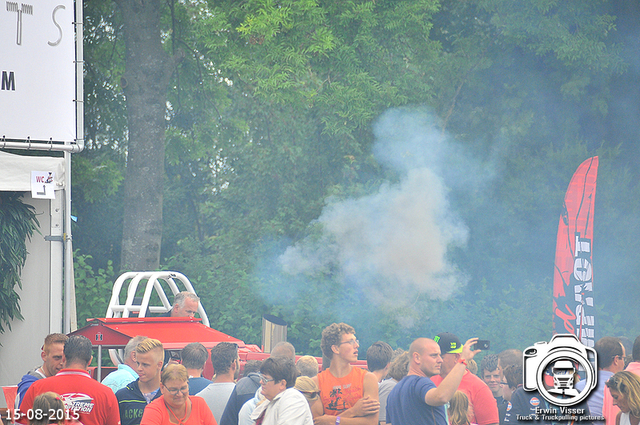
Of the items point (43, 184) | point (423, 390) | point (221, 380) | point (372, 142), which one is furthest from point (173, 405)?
point (372, 142)

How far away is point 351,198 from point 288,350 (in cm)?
765

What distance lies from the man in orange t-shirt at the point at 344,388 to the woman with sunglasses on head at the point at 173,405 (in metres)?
0.83

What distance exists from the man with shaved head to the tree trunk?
8992mm

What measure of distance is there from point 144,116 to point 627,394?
1034 cm

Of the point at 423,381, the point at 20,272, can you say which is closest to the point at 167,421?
the point at 423,381

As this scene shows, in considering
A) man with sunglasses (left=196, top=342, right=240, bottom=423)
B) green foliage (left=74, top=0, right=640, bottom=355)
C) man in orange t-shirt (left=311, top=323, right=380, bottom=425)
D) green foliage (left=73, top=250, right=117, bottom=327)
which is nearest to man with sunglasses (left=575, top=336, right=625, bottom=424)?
man in orange t-shirt (left=311, top=323, right=380, bottom=425)

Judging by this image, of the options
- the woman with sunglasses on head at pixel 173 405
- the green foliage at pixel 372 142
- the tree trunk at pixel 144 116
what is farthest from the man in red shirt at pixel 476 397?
the tree trunk at pixel 144 116

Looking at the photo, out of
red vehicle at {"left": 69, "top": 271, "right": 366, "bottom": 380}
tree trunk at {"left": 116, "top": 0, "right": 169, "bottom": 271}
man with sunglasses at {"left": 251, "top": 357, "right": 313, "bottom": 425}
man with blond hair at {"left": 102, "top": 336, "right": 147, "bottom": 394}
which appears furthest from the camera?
tree trunk at {"left": 116, "top": 0, "right": 169, "bottom": 271}

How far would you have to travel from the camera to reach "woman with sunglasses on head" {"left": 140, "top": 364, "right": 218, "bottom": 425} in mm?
3773

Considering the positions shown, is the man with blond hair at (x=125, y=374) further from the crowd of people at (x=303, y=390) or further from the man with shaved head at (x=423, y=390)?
the man with shaved head at (x=423, y=390)

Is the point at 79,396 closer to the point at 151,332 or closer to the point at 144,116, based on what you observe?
the point at 151,332

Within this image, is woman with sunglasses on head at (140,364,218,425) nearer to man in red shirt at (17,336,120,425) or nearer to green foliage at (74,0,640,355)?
man in red shirt at (17,336,120,425)

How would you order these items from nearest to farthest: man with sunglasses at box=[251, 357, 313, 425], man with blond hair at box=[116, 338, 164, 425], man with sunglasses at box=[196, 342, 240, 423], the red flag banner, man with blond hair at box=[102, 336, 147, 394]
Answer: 1. man with sunglasses at box=[251, 357, 313, 425]
2. man with blond hair at box=[116, 338, 164, 425]
3. man with sunglasses at box=[196, 342, 240, 423]
4. man with blond hair at box=[102, 336, 147, 394]
5. the red flag banner

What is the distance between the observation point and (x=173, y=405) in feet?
12.5
